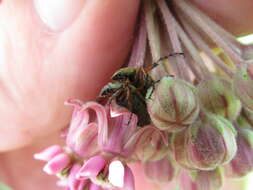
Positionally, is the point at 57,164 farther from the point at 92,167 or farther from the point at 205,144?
the point at 205,144

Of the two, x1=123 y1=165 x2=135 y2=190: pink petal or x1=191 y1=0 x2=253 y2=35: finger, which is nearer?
x1=123 y1=165 x2=135 y2=190: pink petal

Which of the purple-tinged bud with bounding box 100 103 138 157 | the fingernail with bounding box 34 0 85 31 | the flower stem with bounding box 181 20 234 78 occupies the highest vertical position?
the fingernail with bounding box 34 0 85 31

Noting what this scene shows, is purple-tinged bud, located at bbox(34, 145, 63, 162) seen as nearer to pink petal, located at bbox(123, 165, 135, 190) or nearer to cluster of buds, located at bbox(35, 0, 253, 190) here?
cluster of buds, located at bbox(35, 0, 253, 190)

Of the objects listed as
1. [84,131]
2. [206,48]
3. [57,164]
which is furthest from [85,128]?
[206,48]

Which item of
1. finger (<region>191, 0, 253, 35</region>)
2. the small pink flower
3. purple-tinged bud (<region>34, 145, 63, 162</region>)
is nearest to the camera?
the small pink flower

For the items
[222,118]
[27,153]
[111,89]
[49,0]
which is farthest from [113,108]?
[27,153]

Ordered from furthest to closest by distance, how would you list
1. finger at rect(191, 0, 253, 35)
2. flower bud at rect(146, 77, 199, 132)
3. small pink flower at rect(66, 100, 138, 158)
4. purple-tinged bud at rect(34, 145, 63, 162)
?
finger at rect(191, 0, 253, 35) → purple-tinged bud at rect(34, 145, 63, 162) → small pink flower at rect(66, 100, 138, 158) → flower bud at rect(146, 77, 199, 132)

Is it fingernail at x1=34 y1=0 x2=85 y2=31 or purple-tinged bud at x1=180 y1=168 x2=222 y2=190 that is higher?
fingernail at x1=34 y1=0 x2=85 y2=31

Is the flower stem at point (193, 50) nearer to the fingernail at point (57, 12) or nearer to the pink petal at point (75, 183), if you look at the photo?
the fingernail at point (57, 12)

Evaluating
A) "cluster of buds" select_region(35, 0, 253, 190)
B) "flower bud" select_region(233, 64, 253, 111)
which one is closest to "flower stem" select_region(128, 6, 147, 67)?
"cluster of buds" select_region(35, 0, 253, 190)
